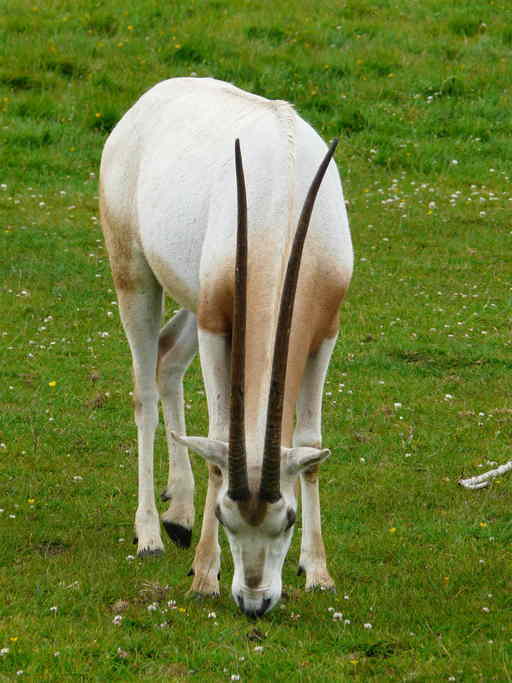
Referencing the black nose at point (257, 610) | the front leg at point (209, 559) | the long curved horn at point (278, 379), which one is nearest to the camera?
the long curved horn at point (278, 379)

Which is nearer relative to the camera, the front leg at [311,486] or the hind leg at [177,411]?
the front leg at [311,486]

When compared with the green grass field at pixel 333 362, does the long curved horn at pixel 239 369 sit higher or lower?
higher

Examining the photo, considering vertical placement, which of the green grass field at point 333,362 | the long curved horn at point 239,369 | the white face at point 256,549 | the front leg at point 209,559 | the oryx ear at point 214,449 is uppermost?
the long curved horn at point 239,369

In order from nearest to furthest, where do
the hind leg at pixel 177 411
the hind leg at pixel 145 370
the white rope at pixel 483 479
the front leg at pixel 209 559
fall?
1. the front leg at pixel 209 559
2. the hind leg at pixel 145 370
3. the hind leg at pixel 177 411
4. the white rope at pixel 483 479

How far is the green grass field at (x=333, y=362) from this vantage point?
5320 millimetres

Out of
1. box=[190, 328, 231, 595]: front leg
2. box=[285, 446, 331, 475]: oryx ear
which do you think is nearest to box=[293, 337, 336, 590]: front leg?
box=[190, 328, 231, 595]: front leg

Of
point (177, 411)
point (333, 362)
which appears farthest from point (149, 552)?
point (333, 362)

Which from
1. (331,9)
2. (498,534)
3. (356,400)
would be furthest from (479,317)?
(331,9)

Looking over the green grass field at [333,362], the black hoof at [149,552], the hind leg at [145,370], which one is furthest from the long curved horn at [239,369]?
the hind leg at [145,370]

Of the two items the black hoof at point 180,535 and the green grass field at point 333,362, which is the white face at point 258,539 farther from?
the black hoof at point 180,535

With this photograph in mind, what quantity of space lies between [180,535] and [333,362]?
11.1 feet

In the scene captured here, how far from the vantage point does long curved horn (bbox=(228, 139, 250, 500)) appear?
190 inches

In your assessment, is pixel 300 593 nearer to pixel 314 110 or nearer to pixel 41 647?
pixel 41 647

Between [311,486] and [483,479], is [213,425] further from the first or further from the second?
[483,479]
